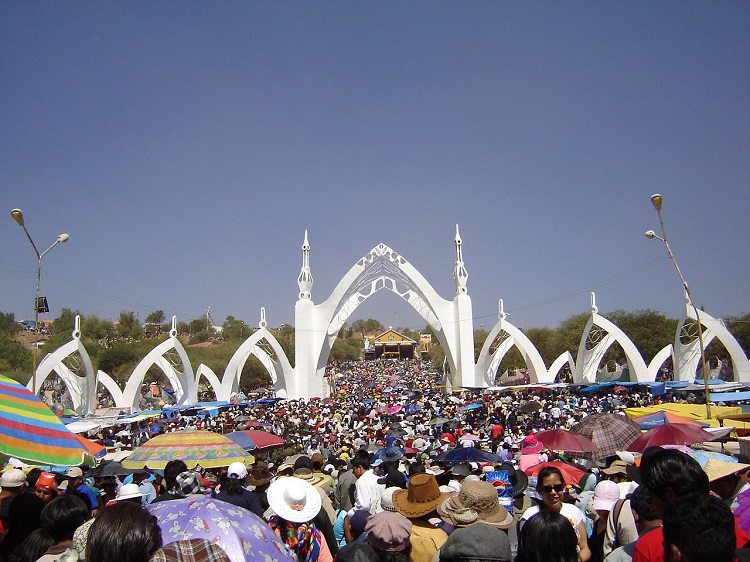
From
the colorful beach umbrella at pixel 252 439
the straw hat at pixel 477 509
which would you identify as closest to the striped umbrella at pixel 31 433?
the straw hat at pixel 477 509

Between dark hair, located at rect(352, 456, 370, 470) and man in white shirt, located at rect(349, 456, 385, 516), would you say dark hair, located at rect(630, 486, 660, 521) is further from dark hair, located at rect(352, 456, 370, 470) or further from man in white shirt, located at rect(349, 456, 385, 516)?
dark hair, located at rect(352, 456, 370, 470)

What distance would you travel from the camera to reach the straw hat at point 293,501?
358cm

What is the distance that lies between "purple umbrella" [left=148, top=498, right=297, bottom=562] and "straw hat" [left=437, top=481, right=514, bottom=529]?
1153mm

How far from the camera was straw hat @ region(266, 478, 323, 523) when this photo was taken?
3.58 metres

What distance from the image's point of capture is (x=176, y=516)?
2.69 metres

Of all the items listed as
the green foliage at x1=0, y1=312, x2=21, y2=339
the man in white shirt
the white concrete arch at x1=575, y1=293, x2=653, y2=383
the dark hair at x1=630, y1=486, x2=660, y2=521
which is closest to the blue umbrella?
the man in white shirt

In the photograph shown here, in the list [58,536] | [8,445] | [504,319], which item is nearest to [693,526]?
[58,536]

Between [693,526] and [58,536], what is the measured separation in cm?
328

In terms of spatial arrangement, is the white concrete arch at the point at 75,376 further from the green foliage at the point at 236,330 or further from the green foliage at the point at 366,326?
the green foliage at the point at 366,326

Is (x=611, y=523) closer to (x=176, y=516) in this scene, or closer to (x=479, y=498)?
(x=479, y=498)

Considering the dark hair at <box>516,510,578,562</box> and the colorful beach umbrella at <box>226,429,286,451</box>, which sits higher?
the dark hair at <box>516,510,578,562</box>

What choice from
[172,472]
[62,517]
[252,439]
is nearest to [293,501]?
[62,517]

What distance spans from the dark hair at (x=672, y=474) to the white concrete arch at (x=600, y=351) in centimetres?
2919

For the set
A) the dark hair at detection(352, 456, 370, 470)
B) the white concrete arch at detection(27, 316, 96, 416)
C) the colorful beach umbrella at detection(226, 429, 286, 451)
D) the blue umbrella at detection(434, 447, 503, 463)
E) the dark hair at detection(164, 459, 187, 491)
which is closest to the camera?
the dark hair at detection(164, 459, 187, 491)
